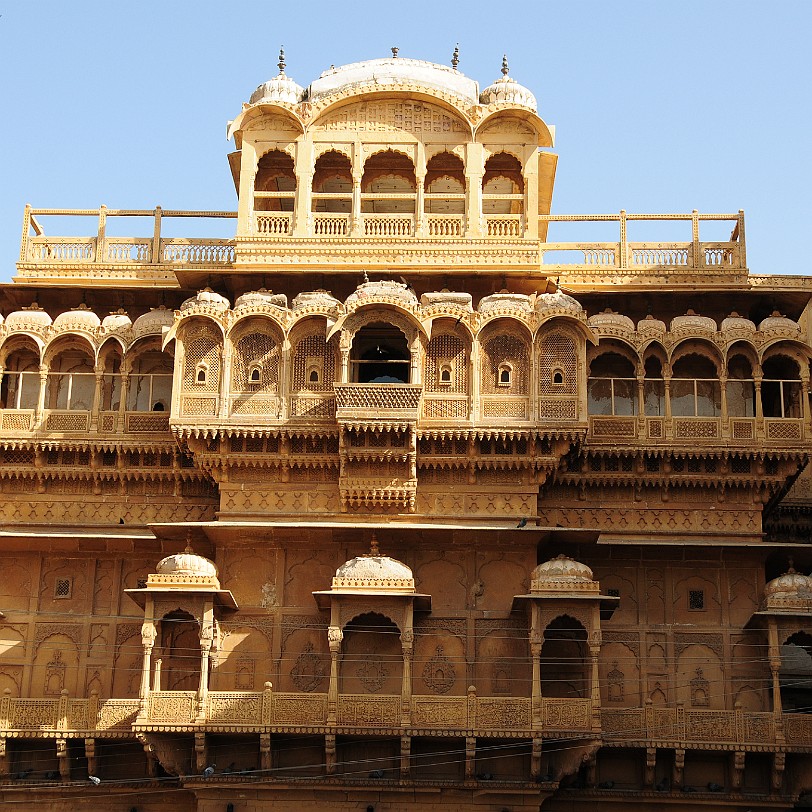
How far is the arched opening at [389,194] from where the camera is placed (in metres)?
26.2

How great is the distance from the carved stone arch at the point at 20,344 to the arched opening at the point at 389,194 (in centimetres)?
562

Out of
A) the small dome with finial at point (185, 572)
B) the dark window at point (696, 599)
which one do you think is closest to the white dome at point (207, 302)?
the small dome with finial at point (185, 572)

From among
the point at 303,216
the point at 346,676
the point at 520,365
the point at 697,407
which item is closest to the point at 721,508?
the point at 697,407

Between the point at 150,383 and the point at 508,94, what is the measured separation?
25.5 feet

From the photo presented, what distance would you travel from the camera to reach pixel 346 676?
23.3 m

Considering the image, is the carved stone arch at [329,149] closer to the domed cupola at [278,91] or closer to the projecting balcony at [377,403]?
the domed cupola at [278,91]

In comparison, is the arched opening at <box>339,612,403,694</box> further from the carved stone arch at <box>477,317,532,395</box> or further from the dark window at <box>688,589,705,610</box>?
the dark window at <box>688,589,705,610</box>

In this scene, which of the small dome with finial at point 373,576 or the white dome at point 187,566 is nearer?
the small dome with finial at point 373,576

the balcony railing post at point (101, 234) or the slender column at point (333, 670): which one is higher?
the balcony railing post at point (101, 234)

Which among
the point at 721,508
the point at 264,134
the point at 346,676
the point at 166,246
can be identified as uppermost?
the point at 264,134

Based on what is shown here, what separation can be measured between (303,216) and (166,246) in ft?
8.56

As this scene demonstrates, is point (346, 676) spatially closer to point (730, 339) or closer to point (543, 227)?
point (730, 339)

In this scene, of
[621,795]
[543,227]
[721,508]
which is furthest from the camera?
[543,227]

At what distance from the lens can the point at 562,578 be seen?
74.9ft
